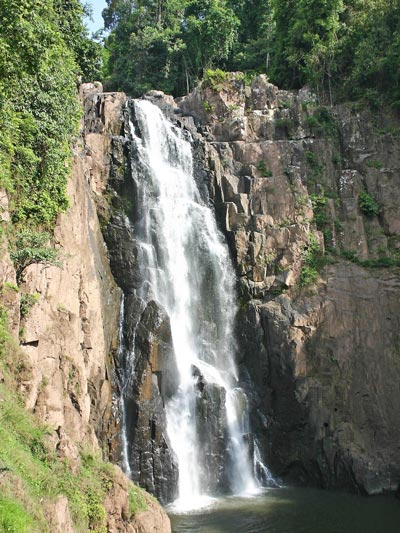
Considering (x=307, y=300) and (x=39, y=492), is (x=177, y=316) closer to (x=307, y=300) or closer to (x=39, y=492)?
(x=307, y=300)

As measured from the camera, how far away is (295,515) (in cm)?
2116

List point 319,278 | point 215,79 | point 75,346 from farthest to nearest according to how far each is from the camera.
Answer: point 215,79 < point 319,278 < point 75,346

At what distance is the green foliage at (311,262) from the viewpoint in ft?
102

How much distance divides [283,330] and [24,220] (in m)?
14.8

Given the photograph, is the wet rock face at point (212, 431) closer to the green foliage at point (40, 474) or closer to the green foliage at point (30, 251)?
the green foliage at point (40, 474)

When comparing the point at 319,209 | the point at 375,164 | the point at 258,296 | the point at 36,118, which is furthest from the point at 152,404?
the point at 375,164

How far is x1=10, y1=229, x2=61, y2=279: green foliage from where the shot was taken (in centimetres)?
1761

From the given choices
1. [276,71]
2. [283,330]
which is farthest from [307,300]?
[276,71]

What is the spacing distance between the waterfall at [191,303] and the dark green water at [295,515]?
1.64 metres

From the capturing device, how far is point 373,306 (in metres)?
29.6

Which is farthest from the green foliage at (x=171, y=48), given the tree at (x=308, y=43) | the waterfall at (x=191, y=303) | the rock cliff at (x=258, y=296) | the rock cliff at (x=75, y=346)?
the rock cliff at (x=75, y=346)

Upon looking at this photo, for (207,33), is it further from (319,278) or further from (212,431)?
(212,431)

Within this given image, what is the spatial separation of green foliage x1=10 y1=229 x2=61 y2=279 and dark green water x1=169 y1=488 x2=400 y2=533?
10058 mm

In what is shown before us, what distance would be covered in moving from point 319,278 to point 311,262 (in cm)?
111
